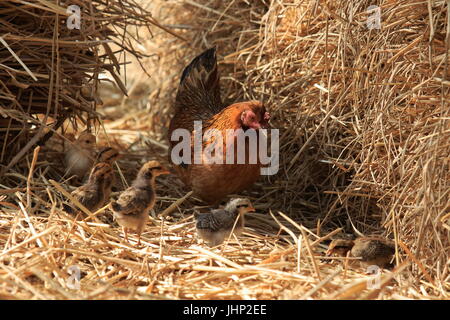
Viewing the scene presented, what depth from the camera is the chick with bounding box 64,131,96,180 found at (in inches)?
199

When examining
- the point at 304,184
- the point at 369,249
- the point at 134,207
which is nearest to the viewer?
the point at 369,249

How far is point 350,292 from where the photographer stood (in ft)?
10.1

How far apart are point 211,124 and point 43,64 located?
1320 millimetres

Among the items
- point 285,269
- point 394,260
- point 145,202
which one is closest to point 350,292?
point 285,269

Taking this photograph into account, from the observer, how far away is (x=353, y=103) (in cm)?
447

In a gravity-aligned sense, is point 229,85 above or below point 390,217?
above

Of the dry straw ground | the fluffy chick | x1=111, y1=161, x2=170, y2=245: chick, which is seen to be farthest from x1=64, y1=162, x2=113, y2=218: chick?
the fluffy chick

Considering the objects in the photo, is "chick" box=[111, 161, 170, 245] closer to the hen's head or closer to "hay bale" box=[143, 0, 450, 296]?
the hen's head

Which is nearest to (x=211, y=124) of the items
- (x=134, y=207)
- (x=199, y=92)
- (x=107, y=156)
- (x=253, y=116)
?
(x=253, y=116)

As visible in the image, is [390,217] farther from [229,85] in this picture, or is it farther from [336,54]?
[229,85]

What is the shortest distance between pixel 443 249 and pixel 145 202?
178 cm

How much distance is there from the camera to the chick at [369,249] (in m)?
3.71

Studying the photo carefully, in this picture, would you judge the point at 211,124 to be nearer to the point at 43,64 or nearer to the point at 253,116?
the point at 253,116
